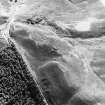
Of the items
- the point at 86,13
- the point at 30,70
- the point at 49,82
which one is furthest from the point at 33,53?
the point at 86,13

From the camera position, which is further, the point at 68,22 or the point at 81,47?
the point at 68,22

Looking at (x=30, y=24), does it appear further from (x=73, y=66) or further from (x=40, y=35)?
(x=73, y=66)

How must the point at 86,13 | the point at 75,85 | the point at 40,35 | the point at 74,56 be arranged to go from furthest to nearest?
the point at 86,13, the point at 40,35, the point at 74,56, the point at 75,85

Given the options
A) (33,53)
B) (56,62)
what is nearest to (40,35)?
(33,53)

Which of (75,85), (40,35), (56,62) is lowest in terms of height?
(75,85)

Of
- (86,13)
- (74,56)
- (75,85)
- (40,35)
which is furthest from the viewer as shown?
(86,13)

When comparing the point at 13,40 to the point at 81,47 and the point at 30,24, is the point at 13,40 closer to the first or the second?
the point at 30,24

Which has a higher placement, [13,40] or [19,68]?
[13,40]
